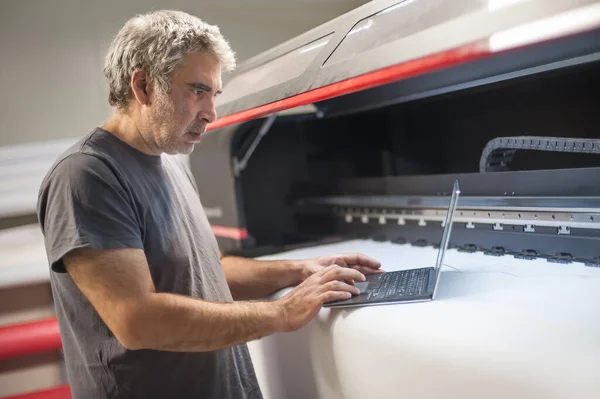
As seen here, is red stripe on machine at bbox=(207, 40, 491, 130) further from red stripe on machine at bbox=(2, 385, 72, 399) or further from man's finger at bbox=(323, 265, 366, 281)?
red stripe on machine at bbox=(2, 385, 72, 399)

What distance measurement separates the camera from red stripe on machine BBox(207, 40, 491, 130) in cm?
84

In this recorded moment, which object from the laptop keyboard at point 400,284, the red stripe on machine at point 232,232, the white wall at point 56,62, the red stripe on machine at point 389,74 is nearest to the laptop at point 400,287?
the laptop keyboard at point 400,284

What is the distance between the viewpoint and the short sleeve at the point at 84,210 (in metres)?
1.01

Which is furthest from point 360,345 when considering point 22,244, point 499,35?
point 22,244

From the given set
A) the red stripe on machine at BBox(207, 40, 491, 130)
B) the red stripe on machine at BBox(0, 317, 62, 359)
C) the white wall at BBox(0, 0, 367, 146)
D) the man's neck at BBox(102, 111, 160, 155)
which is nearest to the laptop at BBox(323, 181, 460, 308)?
the red stripe on machine at BBox(207, 40, 491, 130)

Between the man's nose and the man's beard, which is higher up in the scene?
the man's nose

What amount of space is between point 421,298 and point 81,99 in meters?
2.56

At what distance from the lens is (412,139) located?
7.14 feet

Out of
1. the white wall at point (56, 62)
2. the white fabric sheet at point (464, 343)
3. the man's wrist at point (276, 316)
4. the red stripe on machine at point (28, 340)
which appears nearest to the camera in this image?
the white fabric sheet at point (464, 343)

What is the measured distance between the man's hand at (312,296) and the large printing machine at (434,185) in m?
0.04

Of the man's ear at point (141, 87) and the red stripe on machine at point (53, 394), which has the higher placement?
the man's ear at point (141, 87)

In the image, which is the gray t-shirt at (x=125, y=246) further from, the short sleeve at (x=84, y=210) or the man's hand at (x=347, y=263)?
the man's hand at (x=347, y=263)

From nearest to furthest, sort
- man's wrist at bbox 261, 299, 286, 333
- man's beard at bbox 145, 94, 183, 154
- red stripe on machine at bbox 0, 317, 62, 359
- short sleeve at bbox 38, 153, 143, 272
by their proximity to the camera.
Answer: short sleeve at bbox 38, 153, 143, 272 < man's wrist at bbox 261, 299, 286, 333 < man's beard at bbox 145, 94, 183, 154 < red stripe on machine at bbox 0, 317, 62, 359

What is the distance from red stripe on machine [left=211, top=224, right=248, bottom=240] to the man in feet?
2.78
